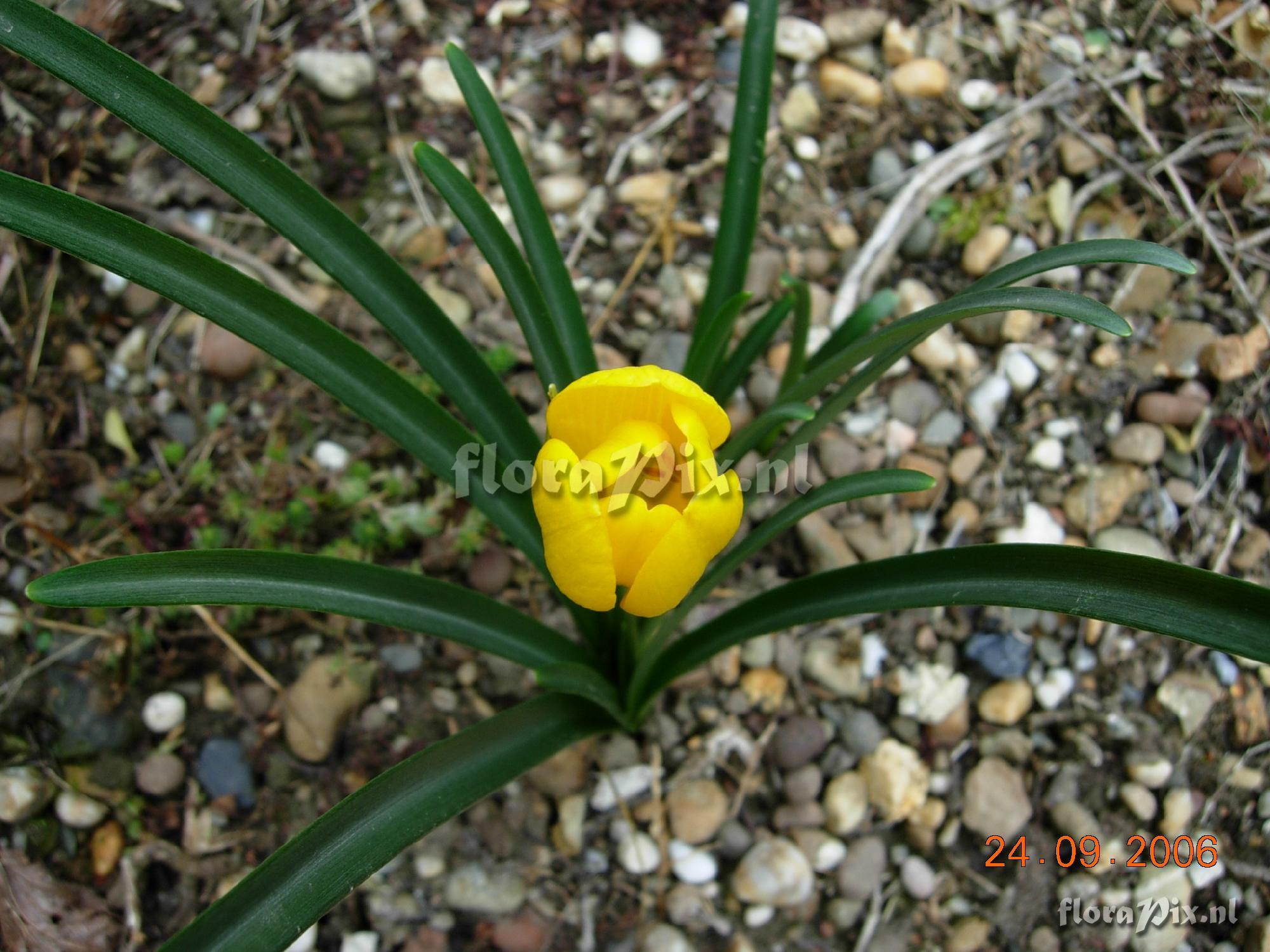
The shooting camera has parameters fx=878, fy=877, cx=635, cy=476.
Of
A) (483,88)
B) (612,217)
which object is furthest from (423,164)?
(612,217)

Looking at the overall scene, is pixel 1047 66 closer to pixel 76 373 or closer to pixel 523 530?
pixel 523 530

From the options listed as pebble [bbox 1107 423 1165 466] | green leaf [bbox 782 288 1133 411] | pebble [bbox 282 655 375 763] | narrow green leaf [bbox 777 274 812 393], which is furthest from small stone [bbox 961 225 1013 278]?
pebble [bbox 282 655 375 763]

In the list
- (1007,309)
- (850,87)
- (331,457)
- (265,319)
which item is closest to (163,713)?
(331,457)

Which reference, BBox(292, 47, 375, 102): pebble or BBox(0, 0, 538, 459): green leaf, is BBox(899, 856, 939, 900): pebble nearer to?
BBox(0, 0, 538, 459): green leaf

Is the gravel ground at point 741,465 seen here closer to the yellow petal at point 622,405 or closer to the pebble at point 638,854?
the pebble at point 638,854

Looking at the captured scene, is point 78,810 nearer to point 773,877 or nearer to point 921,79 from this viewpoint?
point 773,877

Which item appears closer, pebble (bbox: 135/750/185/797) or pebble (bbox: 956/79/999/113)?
pebble (bbox: 135/750/185/797)
